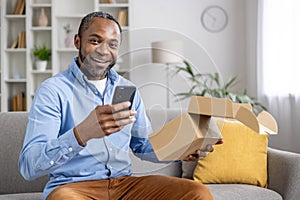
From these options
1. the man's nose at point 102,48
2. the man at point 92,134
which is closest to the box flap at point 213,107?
the man at point 92,134

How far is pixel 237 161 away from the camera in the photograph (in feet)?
9.06

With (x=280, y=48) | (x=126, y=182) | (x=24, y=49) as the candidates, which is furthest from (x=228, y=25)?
(x=126, y=182)

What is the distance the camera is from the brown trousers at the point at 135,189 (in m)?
1.78

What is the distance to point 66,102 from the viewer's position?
184cm

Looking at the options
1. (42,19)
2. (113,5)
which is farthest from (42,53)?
(113,5)

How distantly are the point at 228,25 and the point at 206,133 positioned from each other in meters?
4.35

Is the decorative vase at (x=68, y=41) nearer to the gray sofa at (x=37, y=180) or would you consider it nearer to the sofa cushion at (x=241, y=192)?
the gray sofa at (x=37, y=180)

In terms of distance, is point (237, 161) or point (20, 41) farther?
point (20, 41)

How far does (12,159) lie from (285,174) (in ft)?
4.37

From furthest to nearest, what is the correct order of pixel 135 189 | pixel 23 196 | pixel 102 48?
pixel 23 196
pixel 135 189
pixel 102 48

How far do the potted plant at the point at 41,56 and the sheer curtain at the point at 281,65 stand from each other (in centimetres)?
226

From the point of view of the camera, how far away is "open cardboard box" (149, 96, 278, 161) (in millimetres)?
1464

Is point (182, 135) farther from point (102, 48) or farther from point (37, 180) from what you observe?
point (37, 180)

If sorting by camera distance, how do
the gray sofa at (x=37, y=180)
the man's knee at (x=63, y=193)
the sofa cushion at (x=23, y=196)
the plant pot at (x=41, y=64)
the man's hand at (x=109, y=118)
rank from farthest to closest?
the plant pot at (x=41, y=64) < the gray sofa at (x=37, y=180) < the sofa cushion at (x=23, y=196) < the man's knee at (x=63, y=193) < the man's hand at (x=109, y=118)
